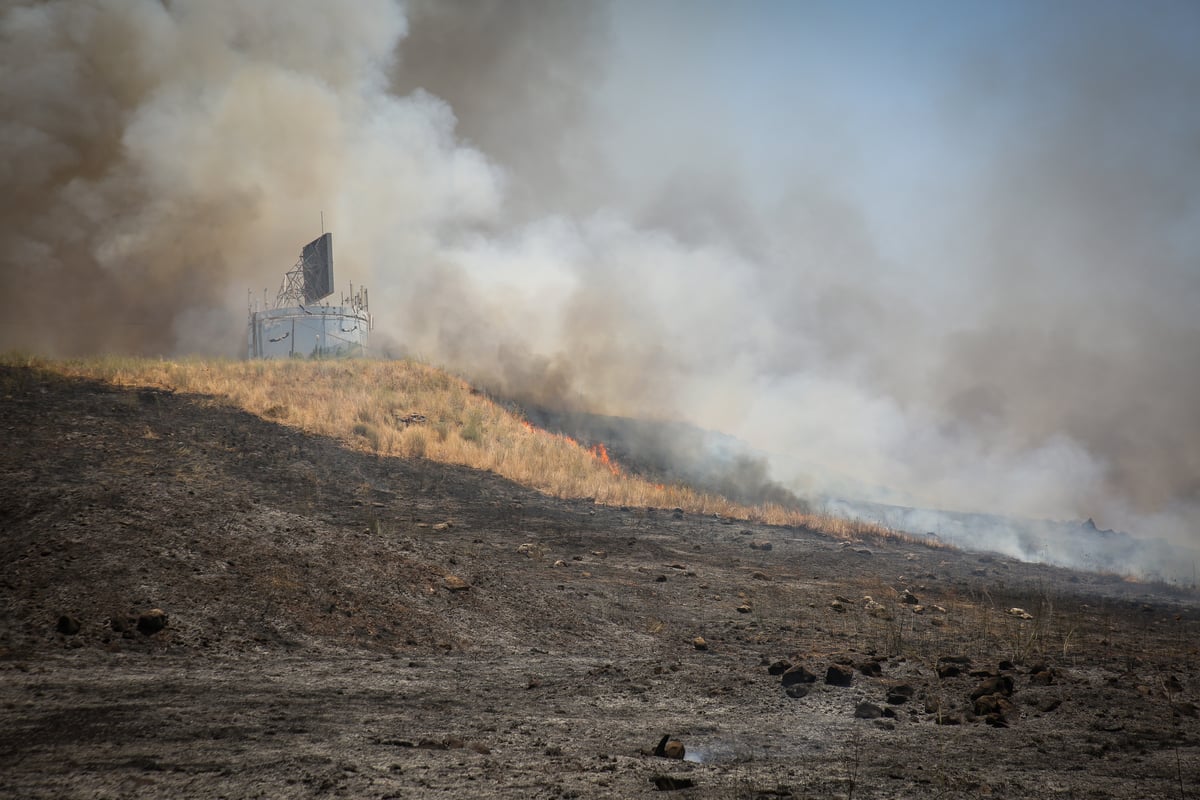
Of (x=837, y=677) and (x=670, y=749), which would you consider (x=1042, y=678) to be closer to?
(x=837, y=677)

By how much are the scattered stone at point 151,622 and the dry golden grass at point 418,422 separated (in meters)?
11.6

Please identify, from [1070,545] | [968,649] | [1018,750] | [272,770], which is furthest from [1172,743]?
[1070,545]

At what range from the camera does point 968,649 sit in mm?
8148

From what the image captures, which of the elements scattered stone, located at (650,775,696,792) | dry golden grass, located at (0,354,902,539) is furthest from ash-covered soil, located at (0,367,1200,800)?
dry golden grass, located at (0,354,902,539)

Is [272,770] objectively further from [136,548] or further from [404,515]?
[404,515]

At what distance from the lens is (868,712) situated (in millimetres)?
5910

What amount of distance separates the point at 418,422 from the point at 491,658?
15.4 metres

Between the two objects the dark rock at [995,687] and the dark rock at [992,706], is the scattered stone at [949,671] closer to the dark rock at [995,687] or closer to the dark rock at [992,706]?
the dark rock at [995,687]

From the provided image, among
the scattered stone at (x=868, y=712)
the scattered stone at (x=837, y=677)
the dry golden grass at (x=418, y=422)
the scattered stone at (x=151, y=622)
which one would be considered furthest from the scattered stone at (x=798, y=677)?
the dry golden grass at (x=418, y=422)

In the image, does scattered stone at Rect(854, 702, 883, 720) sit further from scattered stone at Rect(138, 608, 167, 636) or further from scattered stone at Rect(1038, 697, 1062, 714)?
scattered stone at Rect(138, 608, 167, 636)

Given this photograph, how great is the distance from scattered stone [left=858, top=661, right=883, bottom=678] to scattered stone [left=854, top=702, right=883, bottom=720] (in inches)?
42.7

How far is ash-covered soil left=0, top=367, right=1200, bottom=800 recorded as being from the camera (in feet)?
14.4

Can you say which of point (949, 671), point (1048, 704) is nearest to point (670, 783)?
point (1048, 704)

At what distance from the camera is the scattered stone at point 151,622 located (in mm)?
7078
